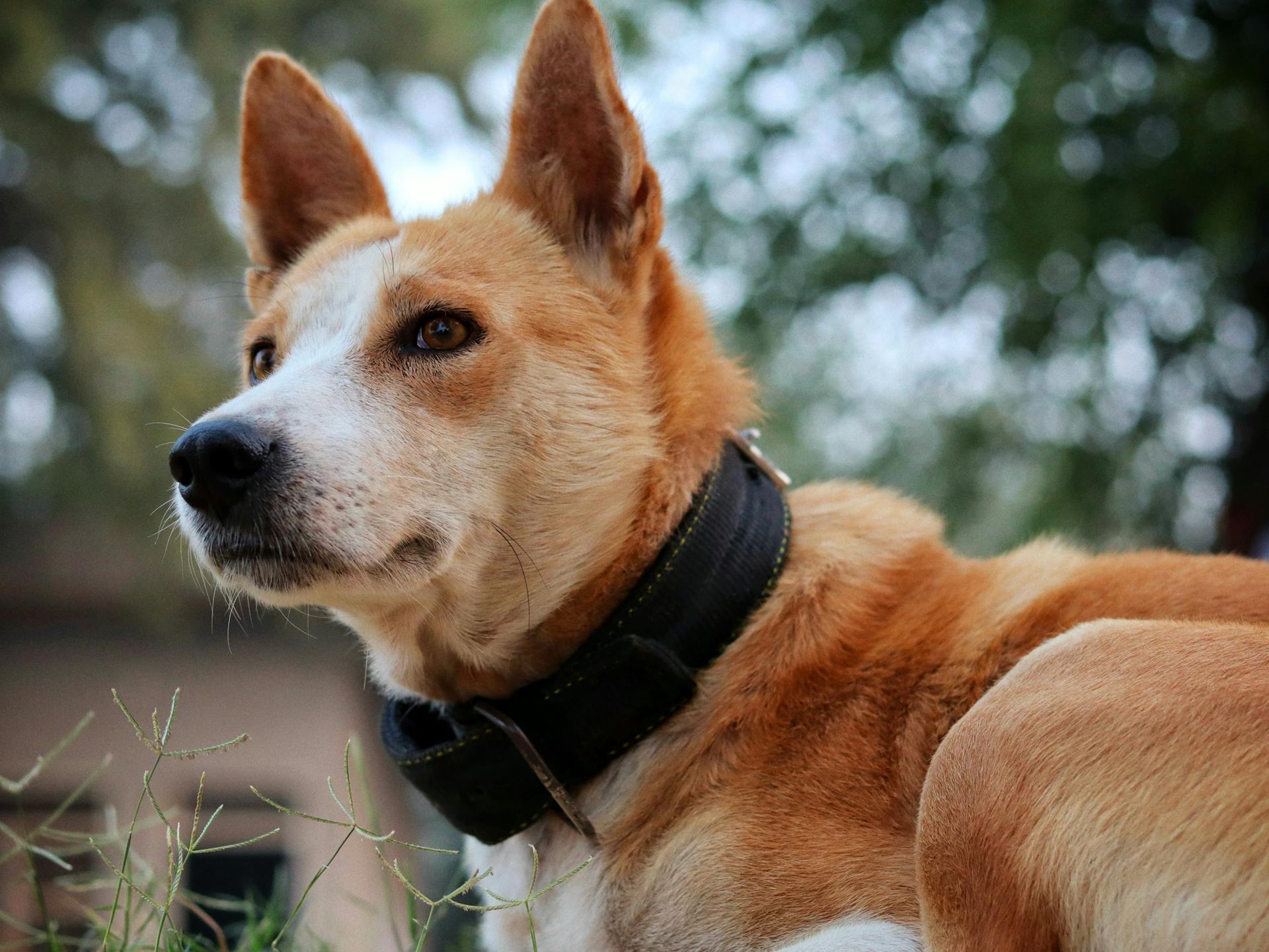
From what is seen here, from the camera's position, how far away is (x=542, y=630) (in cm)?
225

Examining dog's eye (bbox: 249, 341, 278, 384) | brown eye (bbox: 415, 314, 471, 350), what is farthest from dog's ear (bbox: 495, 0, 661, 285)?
dog's eye (bbox: 249, 341, 278, 384)

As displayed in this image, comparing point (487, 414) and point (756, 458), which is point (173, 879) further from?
point (756, 458)

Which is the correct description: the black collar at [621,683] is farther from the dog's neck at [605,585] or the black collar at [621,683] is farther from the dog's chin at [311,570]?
the dog's chin at [311,570]

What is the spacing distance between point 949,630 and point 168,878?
1.55 metres

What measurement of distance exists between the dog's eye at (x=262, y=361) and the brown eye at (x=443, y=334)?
498 mm

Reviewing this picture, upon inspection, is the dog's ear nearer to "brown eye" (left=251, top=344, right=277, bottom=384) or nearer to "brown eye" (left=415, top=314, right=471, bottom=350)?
"brown eye" (left=415, top=314, right=471, bottom=350)

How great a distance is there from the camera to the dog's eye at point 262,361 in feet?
8.47

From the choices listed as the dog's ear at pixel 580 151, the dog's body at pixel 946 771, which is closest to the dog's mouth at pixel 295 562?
the dog's body at pixel 946 771

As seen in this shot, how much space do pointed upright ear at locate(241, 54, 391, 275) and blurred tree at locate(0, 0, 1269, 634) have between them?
0.53 meters

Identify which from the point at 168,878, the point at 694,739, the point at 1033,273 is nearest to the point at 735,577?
the point at 694,739

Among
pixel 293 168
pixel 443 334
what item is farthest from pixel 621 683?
pixel 293 168

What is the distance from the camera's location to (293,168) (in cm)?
297

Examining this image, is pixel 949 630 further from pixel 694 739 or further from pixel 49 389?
pixel 49 389

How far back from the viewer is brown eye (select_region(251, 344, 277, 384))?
2.58 metres
